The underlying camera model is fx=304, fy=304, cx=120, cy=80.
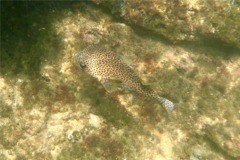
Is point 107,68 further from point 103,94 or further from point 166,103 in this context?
point 166,103

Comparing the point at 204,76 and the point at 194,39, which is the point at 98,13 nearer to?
the point at 194,39

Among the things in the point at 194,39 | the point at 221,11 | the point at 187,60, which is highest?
the point at 221,11

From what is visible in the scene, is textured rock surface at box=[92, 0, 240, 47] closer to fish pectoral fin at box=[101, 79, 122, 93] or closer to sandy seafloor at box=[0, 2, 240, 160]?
sandy seafloor at box=[0, 2, 240, 160]

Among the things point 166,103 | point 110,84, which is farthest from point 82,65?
point 166,103

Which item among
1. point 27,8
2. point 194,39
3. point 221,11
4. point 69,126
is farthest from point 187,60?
point 27,8

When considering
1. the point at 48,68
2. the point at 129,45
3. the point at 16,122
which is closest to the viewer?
the point at 16,122

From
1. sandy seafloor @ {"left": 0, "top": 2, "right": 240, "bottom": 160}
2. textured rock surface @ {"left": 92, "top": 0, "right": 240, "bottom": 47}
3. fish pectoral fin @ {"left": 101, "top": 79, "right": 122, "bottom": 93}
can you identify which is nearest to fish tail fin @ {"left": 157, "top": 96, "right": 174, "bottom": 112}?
sandy seafloor @ {"left": 0, "top": 2, "right": 240, "bottom": 160}
